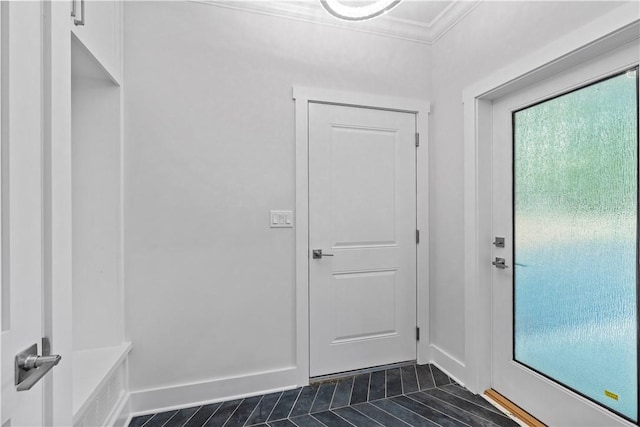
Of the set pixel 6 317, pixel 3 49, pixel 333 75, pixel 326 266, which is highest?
pixel 333 75

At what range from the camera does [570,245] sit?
1.59m

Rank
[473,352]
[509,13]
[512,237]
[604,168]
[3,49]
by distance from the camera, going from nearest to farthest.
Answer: [3,49]
[604,168]
[509,13]
[512,237]
[473,352]

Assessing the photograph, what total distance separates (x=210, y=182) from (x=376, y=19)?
1.66m

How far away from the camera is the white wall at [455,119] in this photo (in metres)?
1.73

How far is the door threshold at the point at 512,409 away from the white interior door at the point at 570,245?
39mm

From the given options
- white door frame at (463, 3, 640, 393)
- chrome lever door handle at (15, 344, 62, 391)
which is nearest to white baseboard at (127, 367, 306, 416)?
white door frame at (463, 3, 640, 393)

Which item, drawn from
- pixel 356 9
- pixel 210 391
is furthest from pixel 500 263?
pixel 210 391

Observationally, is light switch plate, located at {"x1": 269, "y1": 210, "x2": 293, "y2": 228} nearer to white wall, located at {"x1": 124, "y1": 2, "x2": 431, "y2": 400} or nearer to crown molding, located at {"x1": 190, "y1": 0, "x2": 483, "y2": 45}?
white wall, located at {"x1": 124, "y1": 2, "x2": 431, "y2": 400}

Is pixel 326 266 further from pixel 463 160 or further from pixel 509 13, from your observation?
pixel 509 13

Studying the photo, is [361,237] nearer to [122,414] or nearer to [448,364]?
[448,364]

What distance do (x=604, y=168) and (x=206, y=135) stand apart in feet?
7.01

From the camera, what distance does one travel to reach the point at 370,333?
7.64 feet

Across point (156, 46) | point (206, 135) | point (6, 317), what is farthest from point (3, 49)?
point (156, 46)

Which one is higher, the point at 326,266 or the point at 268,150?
the point at 268,150
